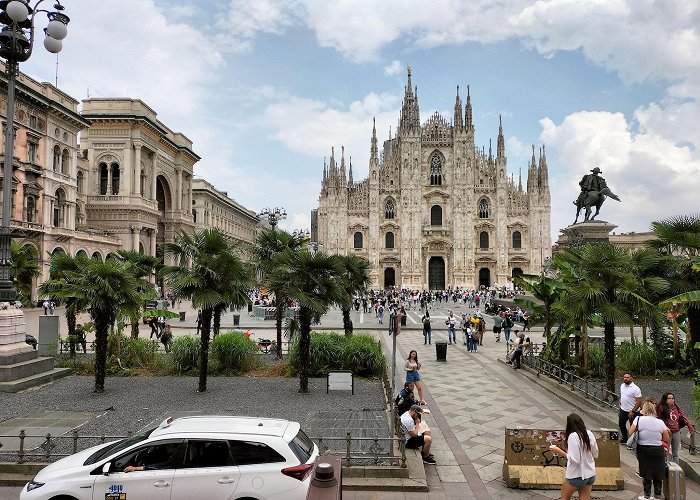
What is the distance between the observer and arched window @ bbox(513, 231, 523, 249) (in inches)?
2559

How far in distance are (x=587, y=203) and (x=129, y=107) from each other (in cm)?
4303

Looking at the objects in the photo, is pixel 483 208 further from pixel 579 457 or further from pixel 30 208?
pixel 579 457

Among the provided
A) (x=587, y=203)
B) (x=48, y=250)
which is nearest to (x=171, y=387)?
(x=587, y=203)

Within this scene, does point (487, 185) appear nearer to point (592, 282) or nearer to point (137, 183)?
point (137, 183)

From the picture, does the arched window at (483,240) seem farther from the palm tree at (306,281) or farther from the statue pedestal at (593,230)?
the palm tree at (306,281)

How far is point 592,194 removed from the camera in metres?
21.7

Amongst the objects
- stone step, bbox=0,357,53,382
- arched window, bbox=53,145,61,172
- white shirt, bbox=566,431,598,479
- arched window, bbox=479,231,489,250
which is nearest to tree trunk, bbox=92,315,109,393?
stone step, bbox=0,357,53,382

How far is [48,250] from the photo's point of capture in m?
35.9

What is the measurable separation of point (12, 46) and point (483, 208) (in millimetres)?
60968

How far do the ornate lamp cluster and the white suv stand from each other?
8.22 m

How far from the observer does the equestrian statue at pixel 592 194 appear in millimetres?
21609

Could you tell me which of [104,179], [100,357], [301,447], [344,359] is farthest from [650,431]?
[104,179]

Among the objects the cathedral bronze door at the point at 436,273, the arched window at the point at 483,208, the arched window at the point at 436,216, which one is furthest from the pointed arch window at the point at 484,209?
the cathedral bronze door at the point at 436,273

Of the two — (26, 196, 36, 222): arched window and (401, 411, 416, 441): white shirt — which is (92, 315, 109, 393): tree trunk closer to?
(401, 411, 416, 441): white shirt
